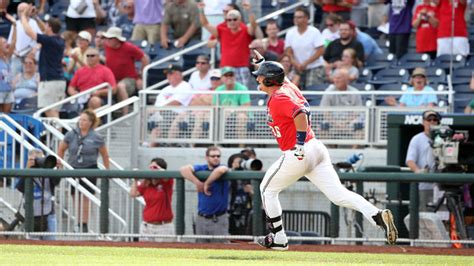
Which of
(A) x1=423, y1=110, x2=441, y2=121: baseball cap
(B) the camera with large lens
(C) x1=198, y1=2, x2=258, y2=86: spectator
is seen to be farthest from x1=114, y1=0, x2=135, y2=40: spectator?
(A) x1=423, y1=110, x2=441, y2=121: baseball cap

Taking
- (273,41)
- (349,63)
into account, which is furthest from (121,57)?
(349,63)

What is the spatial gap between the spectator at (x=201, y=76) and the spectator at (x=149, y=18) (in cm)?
225

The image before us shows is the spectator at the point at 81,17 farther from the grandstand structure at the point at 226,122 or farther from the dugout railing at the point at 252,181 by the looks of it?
the dugout railing at the point at 252,181

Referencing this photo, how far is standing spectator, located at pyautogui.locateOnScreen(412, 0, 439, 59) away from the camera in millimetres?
18891

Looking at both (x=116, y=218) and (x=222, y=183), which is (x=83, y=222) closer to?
(x=116, y=218)

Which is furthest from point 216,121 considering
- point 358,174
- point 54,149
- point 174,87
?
point 358,174

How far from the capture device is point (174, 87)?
1900cm

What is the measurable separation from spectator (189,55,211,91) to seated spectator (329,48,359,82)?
1.81 meters

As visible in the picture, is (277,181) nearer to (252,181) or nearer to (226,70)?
(252,181)

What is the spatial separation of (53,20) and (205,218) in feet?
18.7

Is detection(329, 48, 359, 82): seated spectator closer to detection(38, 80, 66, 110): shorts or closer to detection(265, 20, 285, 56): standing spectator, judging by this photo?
detection(265, 20, 285, 56): standing spectator

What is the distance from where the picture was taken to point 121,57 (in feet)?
65.3

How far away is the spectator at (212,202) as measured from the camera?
1558cm

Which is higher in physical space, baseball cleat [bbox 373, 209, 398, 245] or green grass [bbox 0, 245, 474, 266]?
baseball cleat [bbox 373, 209, 398, 245]
